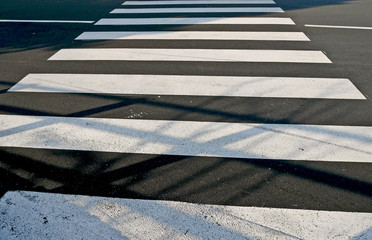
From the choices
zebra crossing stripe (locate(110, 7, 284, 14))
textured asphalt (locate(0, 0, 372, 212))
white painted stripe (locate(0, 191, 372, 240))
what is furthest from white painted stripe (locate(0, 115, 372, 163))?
zebra crossing stripe (locate(110, 7, 284, 14))

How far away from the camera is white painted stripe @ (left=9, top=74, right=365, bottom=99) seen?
5449 mm

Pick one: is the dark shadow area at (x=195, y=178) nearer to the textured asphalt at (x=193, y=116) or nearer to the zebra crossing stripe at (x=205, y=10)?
the textured asphalt at (x=193, y=116)

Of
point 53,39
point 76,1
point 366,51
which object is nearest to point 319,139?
point 366,51

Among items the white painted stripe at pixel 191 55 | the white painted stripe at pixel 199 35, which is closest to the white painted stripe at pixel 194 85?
the white painted stripe at pixel 191 55

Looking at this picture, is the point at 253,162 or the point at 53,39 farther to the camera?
the point at 53,39

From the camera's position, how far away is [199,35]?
8078mm

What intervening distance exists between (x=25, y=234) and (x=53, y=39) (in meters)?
5.84

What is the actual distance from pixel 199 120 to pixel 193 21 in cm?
502

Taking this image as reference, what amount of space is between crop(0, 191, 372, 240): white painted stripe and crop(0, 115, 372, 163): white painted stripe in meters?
0.83

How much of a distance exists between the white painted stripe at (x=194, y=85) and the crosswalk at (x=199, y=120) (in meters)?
0.01

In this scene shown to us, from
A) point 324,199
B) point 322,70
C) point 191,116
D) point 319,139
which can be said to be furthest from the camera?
point 322,70

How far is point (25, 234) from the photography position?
9.96 ft

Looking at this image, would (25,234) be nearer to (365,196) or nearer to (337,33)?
(365,196)

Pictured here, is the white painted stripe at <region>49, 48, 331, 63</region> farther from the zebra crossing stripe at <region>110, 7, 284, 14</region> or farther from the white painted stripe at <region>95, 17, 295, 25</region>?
the zebra crossing stripe at <region>110, 7, 284, 14</region>
